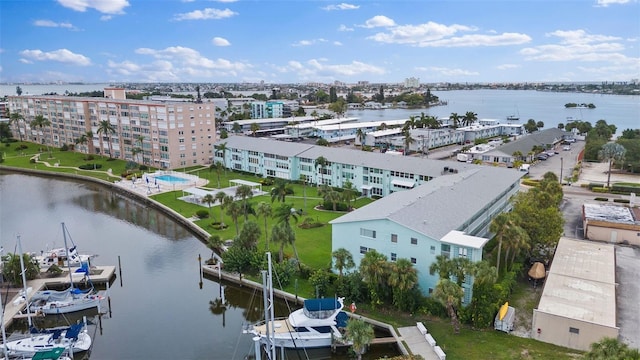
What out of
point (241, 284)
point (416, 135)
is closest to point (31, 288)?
point (241, 284)

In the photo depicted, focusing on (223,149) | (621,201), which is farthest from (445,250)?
(223,149)

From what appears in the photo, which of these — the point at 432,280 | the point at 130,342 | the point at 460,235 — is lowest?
the point at 130,342

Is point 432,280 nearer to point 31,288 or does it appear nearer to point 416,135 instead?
point 31,288

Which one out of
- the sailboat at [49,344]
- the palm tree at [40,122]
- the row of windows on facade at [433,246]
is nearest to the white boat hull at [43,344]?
the sailboat at [49,344]

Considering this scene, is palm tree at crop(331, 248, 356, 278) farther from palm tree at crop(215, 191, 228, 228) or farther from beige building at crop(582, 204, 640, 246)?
beige building at crop(582, 204, 640, 246)

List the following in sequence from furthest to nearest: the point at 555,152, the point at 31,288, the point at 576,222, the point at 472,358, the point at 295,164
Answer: the point at 555,152, the point at 295,164, the point at 576,222, the point at 31,288, the point at 472,358

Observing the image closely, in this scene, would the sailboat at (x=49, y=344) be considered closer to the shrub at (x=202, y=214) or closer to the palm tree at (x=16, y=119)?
the shrub at (x=202, y=214)

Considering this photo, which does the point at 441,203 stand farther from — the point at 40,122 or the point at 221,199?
the point at 40,122
